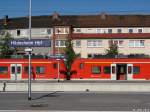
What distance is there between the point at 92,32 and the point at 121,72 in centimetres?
3508

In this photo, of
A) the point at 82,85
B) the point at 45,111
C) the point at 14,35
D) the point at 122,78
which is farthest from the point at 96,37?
the point at 45,111

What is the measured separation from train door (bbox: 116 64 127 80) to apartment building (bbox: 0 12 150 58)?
3000cm

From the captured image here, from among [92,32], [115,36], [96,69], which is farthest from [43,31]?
[96,69]

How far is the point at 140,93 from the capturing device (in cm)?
3394

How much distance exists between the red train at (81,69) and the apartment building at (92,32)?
1180 inches

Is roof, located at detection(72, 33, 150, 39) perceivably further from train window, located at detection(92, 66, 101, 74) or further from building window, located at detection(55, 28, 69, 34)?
train window, located at detection(92, 66, 101, 74)

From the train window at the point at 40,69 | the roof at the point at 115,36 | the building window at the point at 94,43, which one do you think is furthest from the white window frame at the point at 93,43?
the train window at the point at 40,69

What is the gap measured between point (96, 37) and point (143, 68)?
33.5 m

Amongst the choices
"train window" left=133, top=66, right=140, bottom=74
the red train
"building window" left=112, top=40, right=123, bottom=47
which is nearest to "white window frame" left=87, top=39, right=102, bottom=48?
"building window" left=112, top=40, right=123, bottom=47

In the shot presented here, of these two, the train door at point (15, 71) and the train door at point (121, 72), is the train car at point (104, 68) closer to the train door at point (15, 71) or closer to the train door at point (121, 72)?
the train door at point (121, 72)

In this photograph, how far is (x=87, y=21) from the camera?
99.2 m

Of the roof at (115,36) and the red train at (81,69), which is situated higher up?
the roof at (115,36)

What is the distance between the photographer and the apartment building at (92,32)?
91750mm

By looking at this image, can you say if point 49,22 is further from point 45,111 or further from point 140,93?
point 45,111
